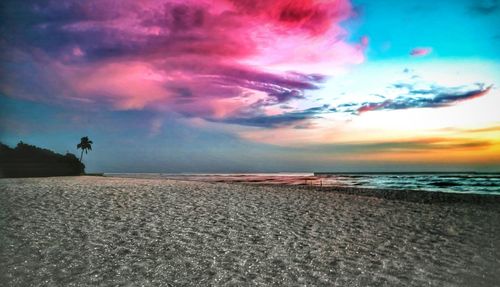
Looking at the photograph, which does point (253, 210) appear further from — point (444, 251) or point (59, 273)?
point (59, 273)

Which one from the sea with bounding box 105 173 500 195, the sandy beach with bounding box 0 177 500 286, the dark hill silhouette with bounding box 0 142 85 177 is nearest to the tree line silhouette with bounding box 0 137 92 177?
the dark hill silhouette with bounding box 0 142 85 177

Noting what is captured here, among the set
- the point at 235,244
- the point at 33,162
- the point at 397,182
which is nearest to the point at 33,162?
the point at 33,162

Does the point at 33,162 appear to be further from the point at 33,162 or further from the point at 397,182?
the point at 397,182

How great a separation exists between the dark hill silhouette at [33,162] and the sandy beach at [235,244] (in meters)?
32.6

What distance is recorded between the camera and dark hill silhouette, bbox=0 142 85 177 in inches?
1801

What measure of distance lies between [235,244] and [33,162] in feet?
163

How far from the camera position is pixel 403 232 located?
1326 centimetres

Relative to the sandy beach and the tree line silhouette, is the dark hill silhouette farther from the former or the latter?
the sandy beach

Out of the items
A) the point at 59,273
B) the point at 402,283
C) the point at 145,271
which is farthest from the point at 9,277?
the point at 402,283

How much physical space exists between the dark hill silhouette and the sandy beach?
32.6 metres

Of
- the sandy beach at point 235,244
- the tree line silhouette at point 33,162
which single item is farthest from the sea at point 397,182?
the sandy beach at point 235,244

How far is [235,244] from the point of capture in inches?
436

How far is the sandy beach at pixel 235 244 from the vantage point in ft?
27.8

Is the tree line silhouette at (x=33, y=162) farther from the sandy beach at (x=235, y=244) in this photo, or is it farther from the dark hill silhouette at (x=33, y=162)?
the sandy beach at (x=235, y=244)
